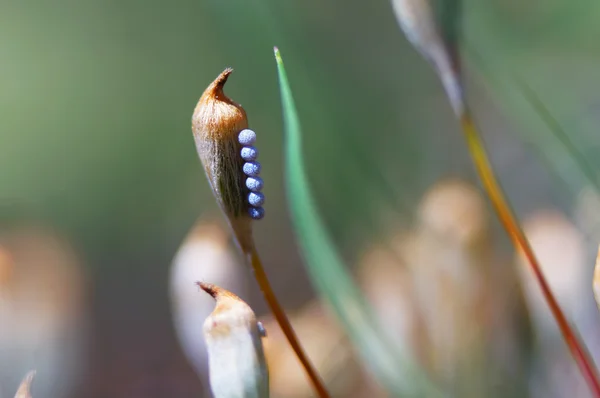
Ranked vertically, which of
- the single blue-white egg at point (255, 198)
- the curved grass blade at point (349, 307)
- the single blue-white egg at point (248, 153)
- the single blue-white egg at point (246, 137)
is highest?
the single blue-white egg at point (246, 137)

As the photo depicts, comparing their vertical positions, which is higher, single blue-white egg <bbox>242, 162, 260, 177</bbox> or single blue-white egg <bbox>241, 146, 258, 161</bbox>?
single blue-white egg <bbox>241, 146, 258, 161</bbox>

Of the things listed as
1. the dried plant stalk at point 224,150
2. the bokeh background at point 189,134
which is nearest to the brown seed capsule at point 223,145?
the dried plant stalk at point 224,150

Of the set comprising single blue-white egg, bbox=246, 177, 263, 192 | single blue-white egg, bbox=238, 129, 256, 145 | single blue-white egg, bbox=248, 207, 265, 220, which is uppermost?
single blue-white egg, bbox=238, 129, 256, 145

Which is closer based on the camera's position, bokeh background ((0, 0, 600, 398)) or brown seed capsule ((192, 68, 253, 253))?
brown seed capsule ((192, 68, 253, 253))

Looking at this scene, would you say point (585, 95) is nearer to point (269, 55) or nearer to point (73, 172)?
point (269, 55)

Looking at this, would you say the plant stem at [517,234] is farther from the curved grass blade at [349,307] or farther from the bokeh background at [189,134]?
the bokeh background at [189,134]

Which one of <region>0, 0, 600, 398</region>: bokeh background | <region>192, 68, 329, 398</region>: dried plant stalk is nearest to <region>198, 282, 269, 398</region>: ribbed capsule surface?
<region>192, 68, 329, 398</region>: dried plant stalk

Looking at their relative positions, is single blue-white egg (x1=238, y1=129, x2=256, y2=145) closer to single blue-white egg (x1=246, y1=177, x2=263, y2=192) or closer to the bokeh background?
single blue-white egg (x1=246, y1=177, x2=263, y2=192)
